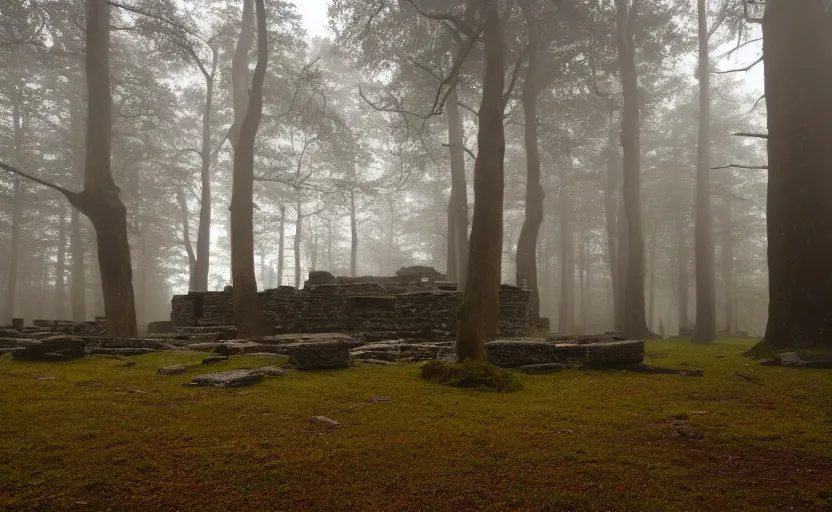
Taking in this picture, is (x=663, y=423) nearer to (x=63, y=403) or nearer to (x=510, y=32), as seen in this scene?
(x=63, y=403)

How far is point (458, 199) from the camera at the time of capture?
20703 millimetres

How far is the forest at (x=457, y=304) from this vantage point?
3.23 metres

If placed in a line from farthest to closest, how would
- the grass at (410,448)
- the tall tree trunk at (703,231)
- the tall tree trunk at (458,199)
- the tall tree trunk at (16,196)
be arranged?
the tall tree trunk at (16,196) → the tall tree trunk at (458,199) → the tall tree trunk at (703,231) → the grass at (410,448)

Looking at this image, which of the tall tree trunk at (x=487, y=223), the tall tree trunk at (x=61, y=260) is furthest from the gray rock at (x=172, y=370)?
the tall tree trunk at (x=61, y=260)

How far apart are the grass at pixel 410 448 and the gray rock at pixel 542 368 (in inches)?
59.0

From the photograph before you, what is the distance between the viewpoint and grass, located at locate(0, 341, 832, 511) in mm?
2779

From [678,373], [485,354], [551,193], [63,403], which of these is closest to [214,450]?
[63,403]

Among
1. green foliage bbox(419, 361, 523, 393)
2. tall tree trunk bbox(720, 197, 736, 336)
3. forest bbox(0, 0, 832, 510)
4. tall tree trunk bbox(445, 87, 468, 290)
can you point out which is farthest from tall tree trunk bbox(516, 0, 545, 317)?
tall tree trunk bbox(720, 197, 736, 336)

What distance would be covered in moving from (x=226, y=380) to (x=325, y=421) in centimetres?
218

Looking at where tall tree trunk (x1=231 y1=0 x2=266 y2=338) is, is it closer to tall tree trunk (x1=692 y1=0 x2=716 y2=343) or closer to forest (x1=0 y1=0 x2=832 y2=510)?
forest (x1=0 y1=0 x2=832 y2=510)

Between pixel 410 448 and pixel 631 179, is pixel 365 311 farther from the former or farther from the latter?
pixel 631 179

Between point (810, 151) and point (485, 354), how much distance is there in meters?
7.34

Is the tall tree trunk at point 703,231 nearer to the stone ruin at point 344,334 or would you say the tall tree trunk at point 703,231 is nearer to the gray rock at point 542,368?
the stone ruin at point 344,334

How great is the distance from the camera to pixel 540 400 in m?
5.41
